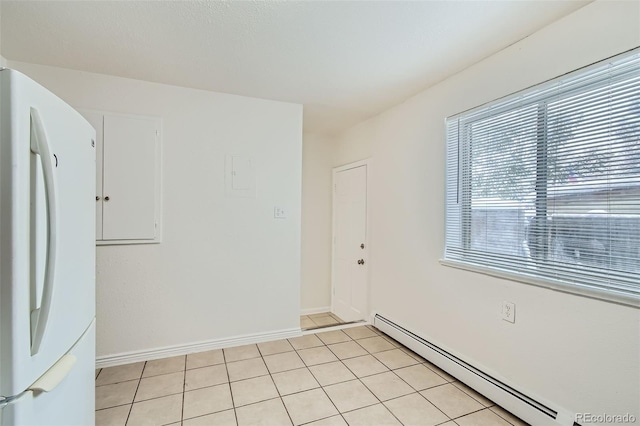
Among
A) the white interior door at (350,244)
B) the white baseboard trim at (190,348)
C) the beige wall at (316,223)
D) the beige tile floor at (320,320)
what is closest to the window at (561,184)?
the white interior door at (350,244)

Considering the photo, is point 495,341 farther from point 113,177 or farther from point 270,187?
point 113,177

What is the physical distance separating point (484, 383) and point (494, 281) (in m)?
0.69

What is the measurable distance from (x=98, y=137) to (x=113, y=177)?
1.08 ft

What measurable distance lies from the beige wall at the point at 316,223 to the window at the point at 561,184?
2.13m

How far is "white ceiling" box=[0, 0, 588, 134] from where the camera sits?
161cm

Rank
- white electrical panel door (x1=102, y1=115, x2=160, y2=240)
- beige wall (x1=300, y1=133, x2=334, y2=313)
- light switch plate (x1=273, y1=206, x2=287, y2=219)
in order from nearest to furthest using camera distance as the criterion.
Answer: white electrical panel door (x1=102, y1=115, x2=160, y2=240) < light switch plate (x1=273, y1=206, x2=287, y2=219) < beige wall (x1=300, y1=133, x2=334, y2=313)

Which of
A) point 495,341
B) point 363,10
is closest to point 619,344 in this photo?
point 495,341

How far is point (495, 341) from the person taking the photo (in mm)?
1983

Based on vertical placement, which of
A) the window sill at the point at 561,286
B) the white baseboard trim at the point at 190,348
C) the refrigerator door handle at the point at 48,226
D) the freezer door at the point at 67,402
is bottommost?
the white baseboard trim at the point at 190,348

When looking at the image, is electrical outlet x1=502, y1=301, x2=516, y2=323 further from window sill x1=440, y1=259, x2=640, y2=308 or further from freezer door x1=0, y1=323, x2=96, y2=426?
freezer door x1=0, y1=323, x2=96, y2=426

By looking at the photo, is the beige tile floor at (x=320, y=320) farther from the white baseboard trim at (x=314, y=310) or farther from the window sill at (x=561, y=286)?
the window sill at (x=561, y=286)

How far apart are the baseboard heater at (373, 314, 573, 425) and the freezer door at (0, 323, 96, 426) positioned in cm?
227

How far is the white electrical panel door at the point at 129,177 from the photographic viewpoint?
2398 millimetres

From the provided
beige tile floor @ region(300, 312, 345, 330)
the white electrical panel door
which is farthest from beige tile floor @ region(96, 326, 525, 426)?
the white electrical panel door
